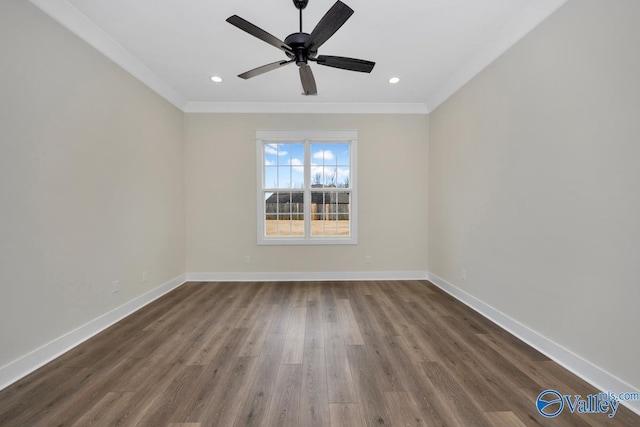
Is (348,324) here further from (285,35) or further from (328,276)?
(285,35)

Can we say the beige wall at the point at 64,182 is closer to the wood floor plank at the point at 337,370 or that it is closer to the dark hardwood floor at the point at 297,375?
the dark hardwood floor at the point at 297,375

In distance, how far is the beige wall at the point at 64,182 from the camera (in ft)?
5.68

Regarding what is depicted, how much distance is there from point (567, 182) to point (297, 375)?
2.38 m

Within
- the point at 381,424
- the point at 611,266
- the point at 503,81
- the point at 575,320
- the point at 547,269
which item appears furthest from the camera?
the point at 503,81

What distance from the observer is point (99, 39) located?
94.0 inches

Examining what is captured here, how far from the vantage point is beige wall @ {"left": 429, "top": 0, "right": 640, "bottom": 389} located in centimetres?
152

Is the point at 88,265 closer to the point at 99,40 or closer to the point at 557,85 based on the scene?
the point at 99,40

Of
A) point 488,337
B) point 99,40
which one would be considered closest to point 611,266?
point 488,337

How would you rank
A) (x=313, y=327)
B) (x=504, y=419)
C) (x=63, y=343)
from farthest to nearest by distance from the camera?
1. (x=313, y=327)
2. (x=63, y=343)
3. (x=504, y=419)

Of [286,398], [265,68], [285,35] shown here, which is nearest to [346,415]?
[286,398]

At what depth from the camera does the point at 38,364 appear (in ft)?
6.15

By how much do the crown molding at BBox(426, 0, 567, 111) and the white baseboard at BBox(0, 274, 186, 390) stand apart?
15.1 ft

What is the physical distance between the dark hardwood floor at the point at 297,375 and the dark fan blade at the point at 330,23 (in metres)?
2.35

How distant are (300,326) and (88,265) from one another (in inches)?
80.1
